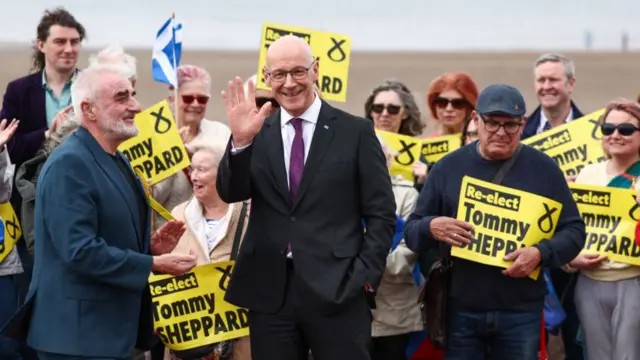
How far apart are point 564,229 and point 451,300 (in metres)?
0.79

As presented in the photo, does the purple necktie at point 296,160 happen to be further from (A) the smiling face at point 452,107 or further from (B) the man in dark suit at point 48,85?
(A) the smiling face at point 452,107

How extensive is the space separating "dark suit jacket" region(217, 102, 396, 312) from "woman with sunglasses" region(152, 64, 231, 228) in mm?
2639

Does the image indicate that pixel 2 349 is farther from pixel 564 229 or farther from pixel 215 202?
pixel 564 229

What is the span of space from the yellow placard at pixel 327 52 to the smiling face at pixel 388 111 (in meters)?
0.28

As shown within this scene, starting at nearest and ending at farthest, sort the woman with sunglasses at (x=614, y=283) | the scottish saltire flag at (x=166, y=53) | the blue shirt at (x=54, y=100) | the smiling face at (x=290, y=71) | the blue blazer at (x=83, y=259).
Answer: the blue blazer at (x=83, y=259)
the smiling face at (x=290, y=71)
the woman with sunglasses at (x=614, y=283)
the blue shirt at (x=54, y=100)
the scottish saltire flag at (x=166, y=53)

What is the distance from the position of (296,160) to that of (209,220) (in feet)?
5.13

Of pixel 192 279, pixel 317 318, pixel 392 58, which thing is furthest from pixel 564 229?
pixel 392 58

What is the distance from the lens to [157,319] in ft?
25.2

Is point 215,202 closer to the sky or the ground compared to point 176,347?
closer to the sky

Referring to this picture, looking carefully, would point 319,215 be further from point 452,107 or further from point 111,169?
point 452,107

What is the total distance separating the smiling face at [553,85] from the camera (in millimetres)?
9609

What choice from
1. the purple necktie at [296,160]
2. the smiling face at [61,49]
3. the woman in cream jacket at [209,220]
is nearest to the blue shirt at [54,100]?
the smiling face at [61,49]

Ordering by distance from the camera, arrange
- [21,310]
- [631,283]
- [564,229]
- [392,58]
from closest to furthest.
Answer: [21,310] < [564,229] < [631,283] < [392,58]

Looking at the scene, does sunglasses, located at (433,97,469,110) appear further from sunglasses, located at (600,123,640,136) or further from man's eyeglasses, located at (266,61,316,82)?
man's eyeglasses, located at (266,61,316,82)
